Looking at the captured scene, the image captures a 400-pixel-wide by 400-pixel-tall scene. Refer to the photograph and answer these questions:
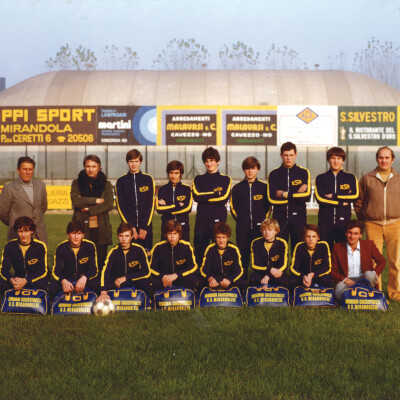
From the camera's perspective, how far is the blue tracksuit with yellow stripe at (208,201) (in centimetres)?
723

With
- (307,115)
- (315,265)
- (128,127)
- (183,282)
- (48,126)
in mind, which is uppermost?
(307,115)

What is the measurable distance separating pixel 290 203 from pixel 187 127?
21.8 metres

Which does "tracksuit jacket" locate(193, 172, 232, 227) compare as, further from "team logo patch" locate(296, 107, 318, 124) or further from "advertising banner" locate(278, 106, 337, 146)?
"team logo patch" locate(296, 107, 318, 124)

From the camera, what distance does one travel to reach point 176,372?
4.16 meters

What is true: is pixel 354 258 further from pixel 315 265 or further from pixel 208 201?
pixel 208 201

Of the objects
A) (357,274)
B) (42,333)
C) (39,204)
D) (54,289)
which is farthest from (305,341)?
(39,204)

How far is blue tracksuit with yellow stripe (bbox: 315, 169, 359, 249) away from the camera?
6.86m

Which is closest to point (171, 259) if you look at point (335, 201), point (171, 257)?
point (171, 257)

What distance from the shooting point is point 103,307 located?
19.4ft

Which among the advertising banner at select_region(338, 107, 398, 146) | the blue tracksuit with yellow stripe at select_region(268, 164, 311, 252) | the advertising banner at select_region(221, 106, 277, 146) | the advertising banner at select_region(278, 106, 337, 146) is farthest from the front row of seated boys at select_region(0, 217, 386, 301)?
the advertising banner at select_region(338, 107, 398, 146)

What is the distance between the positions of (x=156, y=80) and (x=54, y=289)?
25323 millimetres

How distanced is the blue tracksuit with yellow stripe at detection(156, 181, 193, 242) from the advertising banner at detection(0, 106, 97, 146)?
72.4 feet

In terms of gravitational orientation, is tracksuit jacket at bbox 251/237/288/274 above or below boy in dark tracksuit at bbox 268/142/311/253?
below

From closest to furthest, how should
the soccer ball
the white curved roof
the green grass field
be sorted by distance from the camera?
the green grass field
the soccer ball
the white curved roof
